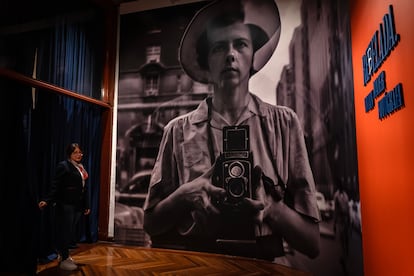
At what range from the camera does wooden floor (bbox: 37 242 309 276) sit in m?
2.63

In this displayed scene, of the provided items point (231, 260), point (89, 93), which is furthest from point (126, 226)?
point (89, 93)

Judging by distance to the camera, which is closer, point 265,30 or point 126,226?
point 265,30

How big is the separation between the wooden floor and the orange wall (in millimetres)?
973

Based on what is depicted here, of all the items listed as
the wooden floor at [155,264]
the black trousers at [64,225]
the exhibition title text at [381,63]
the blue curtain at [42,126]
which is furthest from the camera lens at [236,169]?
the blue curtain at [42,126]

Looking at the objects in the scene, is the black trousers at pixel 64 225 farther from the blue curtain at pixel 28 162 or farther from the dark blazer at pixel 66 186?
the blue curtain at pixel 28 162

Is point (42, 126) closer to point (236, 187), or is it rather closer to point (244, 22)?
point (236, 187)

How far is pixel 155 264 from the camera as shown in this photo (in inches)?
113

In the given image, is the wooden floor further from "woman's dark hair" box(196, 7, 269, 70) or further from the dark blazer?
"woman's dark hair" box(196, 7, 269, 70)

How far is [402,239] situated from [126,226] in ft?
9.45

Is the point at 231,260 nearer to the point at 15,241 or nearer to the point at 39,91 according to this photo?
the point at 15,241

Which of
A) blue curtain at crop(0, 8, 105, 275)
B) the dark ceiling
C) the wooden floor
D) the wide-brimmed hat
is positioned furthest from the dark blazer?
the wide-brimmed hat

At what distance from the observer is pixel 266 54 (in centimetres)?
321

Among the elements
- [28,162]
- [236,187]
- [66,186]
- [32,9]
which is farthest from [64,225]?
[32,9]

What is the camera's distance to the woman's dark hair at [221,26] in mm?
3264
